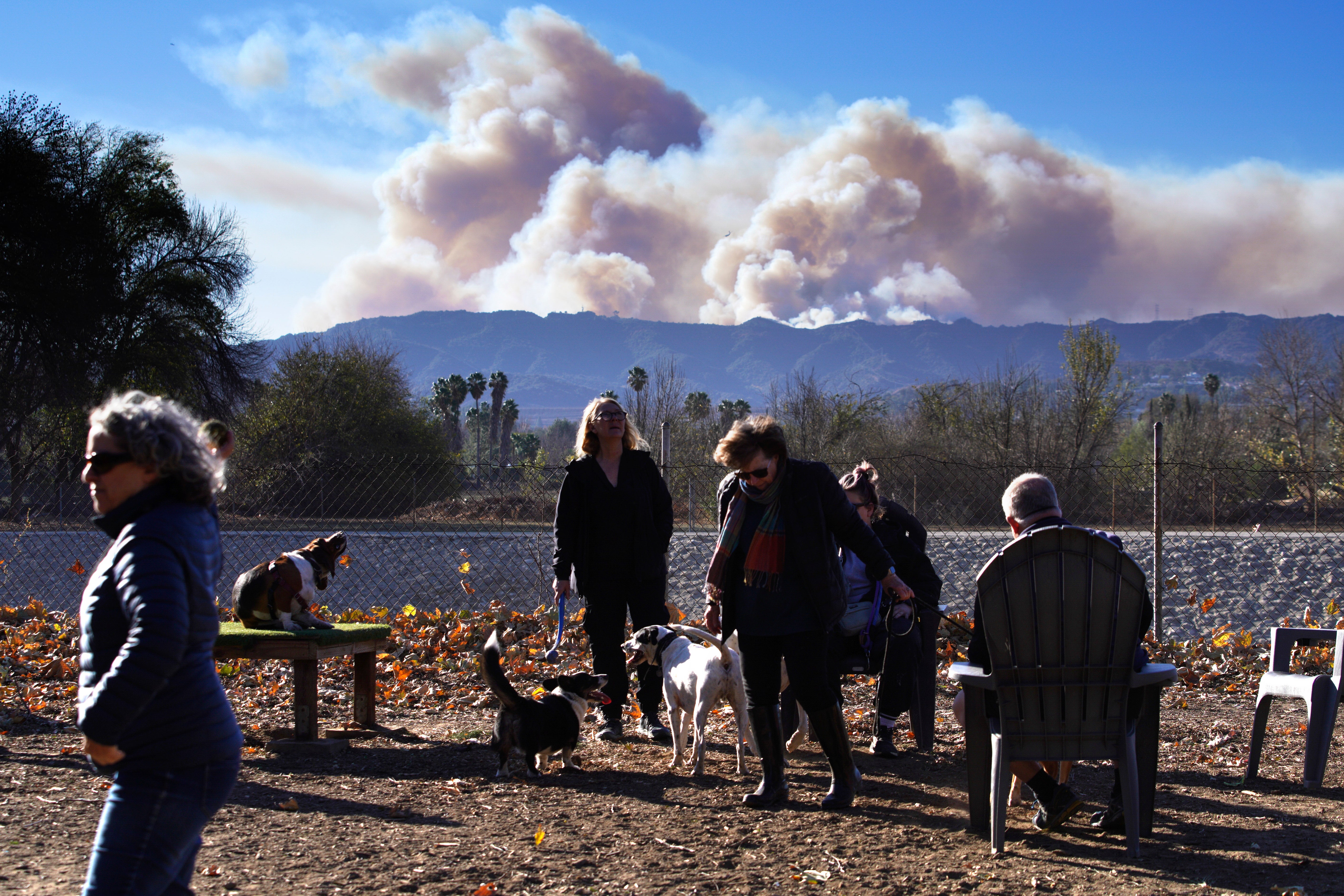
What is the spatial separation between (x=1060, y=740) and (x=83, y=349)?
27366 millimetres

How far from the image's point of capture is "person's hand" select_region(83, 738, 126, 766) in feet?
6.67

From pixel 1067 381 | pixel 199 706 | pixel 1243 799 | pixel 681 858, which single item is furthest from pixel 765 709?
pixel 1067 381

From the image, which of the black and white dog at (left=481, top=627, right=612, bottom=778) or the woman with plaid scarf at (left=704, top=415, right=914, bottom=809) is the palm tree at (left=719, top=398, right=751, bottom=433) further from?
the woman with plaid scarf at (left=704, top=415, right=914, bottom=809)

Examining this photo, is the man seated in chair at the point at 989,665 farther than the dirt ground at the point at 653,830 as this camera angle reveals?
Yes

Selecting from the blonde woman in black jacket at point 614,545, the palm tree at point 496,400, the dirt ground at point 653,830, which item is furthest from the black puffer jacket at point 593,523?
the palm tree at point 496,400

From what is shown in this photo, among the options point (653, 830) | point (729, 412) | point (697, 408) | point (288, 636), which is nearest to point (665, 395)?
point (697, 408)

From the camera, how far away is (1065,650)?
12.2 feet

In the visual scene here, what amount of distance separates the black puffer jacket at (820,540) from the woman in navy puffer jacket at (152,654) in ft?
8.31

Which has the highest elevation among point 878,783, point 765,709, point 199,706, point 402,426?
point 402,426

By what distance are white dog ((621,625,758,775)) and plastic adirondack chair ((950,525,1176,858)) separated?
1290mm

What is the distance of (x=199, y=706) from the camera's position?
2.22m

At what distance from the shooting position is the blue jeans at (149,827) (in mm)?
2100

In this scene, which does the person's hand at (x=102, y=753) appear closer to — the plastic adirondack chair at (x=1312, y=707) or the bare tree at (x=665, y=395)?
the plastic adirondack chair at (x=1312, y=707)

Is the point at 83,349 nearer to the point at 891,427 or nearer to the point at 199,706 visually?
the point at 891,427
